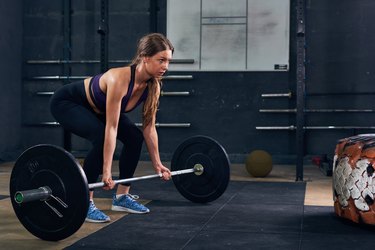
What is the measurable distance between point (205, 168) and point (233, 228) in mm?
683

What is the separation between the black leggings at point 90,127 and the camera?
2.40m

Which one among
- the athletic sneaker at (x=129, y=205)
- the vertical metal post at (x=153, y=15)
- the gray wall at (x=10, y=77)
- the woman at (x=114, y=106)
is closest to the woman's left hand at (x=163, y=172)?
the woman at (x=114, y=106)

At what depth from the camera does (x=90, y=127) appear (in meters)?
2.39

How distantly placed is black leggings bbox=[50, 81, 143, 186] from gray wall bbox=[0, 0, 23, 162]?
11.6 feet

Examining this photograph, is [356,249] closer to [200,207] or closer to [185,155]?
[200,207]

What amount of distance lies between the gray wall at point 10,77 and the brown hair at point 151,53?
3.67m

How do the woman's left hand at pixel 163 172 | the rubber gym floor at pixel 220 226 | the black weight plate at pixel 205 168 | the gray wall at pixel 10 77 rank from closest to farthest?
the rubber gym floor at pixel 220 226
the woman's left hand at pixel 163 172
the black weight plate at pixel 205 168
the gray wall at pixel 10 77

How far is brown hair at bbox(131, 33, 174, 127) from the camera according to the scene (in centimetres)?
231

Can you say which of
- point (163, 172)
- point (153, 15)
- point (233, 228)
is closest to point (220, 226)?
point (233, 228)

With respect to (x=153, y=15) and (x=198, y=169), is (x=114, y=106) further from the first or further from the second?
(x=153, y=15)

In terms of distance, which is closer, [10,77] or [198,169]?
[198,169]

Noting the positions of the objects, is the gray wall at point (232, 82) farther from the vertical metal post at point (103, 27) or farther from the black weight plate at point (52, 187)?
the black weight plate at point (52, 187)

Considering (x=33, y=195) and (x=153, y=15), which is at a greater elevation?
(x=153, y=15)

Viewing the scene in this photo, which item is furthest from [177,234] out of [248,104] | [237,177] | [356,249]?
[248,104]
